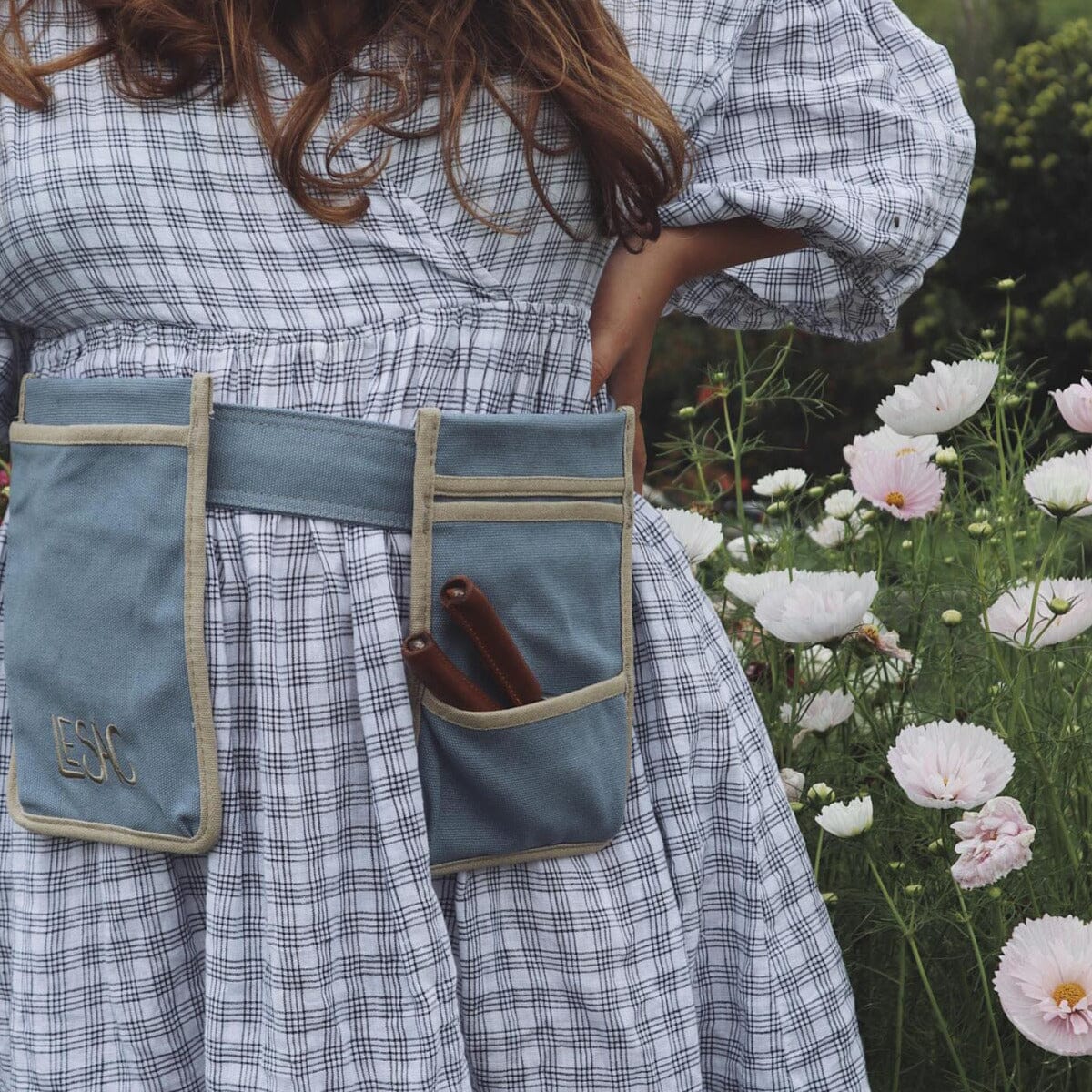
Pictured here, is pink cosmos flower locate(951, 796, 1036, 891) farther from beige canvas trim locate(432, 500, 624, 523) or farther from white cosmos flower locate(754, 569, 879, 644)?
beige canvas trim locate(432, 500, 624, 523)

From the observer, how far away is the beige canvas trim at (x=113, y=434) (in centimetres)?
98

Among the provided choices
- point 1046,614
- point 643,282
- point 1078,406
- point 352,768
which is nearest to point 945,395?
point 1078,406

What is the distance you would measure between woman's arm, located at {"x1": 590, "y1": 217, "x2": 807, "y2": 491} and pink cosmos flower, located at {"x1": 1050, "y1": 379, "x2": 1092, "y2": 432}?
12.5 inches

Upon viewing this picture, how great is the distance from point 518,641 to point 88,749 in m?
0.31

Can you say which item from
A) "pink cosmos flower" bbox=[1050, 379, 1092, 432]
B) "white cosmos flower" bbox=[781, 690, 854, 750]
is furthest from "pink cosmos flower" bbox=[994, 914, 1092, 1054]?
"pink cosmos flower" bbox=[1050, 379, 1092, 432]

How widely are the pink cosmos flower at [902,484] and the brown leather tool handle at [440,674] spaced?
709mm

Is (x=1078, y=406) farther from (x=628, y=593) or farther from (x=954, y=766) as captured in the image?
(x=628, y=593)

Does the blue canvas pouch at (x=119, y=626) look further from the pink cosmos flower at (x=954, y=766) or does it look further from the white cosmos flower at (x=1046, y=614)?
the white cosmos flower at (x=1046, y=614)

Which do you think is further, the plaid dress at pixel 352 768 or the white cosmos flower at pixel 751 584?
the white cosmos flower at pixel 751 584

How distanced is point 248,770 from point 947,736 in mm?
563

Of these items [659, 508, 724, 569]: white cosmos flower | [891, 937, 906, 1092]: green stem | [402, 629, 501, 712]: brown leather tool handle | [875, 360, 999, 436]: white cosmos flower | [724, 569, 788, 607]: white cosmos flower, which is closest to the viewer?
[402, 629, 501, 712]: brown leather tool handle

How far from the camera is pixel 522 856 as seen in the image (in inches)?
39.8

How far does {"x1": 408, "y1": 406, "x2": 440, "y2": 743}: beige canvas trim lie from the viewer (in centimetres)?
97

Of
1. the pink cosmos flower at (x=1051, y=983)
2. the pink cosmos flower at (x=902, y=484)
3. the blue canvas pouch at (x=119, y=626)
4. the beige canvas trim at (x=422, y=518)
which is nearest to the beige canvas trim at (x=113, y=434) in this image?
the blue canvas pouch at (x=119, y=626)
